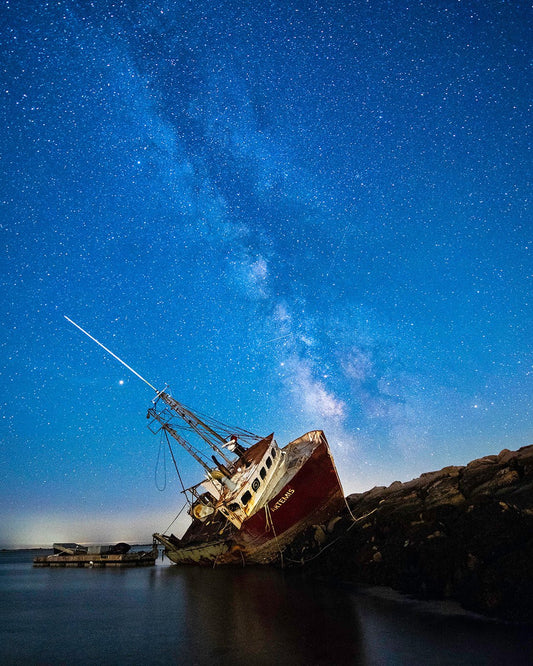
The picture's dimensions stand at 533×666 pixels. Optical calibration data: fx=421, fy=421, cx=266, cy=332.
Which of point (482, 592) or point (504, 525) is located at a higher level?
point (504, 525)

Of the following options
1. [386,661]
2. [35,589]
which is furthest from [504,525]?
[35,589]

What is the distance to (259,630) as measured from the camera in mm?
15883

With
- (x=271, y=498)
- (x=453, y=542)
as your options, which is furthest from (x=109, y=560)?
(x=453, y=542)

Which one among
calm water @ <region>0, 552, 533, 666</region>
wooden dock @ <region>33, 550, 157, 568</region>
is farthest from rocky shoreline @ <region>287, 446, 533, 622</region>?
wooden dock @ <region>33, 550, 157, 568</region>

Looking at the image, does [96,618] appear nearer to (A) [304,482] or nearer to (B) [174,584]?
(B) [174,584]

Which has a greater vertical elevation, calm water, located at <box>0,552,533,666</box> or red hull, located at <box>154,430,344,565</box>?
red hull, located at <box>154,430,344,565</box>

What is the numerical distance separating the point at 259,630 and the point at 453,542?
9.44 m

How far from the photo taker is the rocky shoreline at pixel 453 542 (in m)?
15.5

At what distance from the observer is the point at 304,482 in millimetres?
33938

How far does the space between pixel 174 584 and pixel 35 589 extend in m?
13.5

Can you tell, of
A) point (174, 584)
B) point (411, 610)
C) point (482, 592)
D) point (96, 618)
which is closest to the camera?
point (482, 592)

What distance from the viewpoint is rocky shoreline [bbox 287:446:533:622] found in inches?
611

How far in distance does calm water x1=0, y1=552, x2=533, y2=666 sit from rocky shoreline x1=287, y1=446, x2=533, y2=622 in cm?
130

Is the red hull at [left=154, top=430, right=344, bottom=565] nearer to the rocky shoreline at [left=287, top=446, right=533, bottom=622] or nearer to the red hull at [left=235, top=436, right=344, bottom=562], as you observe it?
the red hull at [left=235, top=436, right=344, bottom=562]
